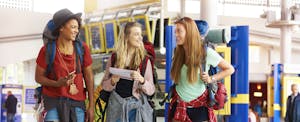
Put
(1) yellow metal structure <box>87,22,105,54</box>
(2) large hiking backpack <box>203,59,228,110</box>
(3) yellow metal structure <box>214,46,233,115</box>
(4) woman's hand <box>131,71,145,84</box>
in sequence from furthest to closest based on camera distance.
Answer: (1) yellow metal structure <box>87,22,105,54</box>, (3) yellow metal structure <box>214,46,233,115</box>, (4) woman's hand <box>131,71,145,84</box>, (2) large hiking backpack <box>203,59,228,110</box>

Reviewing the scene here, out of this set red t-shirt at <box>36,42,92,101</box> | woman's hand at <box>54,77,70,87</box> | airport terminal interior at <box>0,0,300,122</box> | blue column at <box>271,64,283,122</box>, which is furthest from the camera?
blue column at <box>271,64,283,122</box>

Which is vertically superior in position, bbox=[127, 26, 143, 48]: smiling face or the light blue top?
bbox=[127, 26, 143, 48]: smiling face

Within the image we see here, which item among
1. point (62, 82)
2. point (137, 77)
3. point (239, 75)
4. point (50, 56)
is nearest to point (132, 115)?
point (137, 77)

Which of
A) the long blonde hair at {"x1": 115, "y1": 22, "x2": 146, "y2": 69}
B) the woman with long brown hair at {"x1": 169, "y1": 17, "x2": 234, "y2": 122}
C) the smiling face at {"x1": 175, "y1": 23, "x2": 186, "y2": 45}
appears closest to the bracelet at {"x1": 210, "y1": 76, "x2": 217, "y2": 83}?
the woman with long brown hair at {"x1": 169, "y1": 17, "x2": 234, "y2": 122}

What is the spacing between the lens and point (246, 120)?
5750 mm

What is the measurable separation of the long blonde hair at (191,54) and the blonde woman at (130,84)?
0.51 m

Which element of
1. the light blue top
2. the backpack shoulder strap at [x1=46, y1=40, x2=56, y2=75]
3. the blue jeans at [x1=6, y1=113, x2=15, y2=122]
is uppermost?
the backpack shoulder strap at [x1=46, y1=40, x2=56, y2=75]

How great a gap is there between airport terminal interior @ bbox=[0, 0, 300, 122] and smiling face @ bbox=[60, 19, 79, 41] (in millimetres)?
926

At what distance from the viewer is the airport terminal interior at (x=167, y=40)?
586cm

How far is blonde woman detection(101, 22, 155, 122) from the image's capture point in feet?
16.7

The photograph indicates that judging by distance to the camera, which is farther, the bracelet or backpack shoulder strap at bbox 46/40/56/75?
backpack shoulder strap at bbox 46/40/56/75

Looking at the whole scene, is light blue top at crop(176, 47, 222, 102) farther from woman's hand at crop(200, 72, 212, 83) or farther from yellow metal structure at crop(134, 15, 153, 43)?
yellow metal structure at crop(134, 15, 153, 43)

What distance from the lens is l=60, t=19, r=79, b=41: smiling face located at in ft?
16.1

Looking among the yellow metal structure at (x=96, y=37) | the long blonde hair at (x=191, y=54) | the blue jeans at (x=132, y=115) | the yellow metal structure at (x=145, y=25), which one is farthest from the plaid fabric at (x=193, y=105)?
the yellow metal structure at (x=96, y=37)
